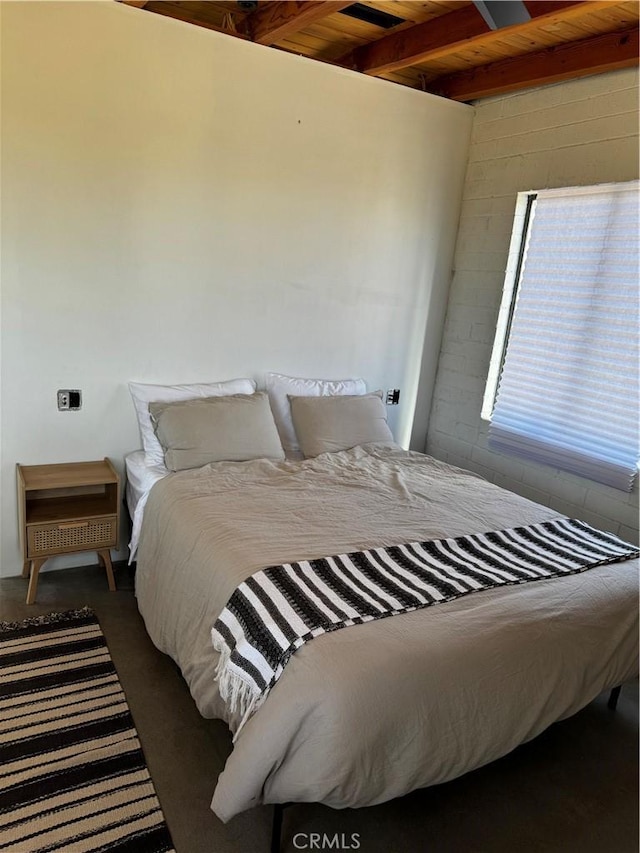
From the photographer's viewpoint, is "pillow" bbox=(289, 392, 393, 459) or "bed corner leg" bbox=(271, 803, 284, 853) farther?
"pillow" bbox=(289, 392, 393, 459)

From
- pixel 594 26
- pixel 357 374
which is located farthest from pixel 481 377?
pixel 594 26

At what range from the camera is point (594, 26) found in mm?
2633

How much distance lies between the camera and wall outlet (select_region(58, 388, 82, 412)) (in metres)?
2.66

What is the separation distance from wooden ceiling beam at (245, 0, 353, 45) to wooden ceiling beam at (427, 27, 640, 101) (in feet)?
3.78

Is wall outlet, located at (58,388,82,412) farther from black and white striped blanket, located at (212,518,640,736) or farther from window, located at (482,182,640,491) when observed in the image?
window, located at (482,182,640,491)

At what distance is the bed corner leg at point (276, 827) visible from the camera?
1510mm

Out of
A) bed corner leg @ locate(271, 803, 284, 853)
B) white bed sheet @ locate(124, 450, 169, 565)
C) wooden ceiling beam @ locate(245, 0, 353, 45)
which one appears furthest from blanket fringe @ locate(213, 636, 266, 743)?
wooden ceiling beam @ locate(245, 0, 353, 45)

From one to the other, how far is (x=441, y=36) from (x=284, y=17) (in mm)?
730

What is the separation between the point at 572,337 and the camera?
305cm

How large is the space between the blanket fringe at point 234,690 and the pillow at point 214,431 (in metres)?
1.02

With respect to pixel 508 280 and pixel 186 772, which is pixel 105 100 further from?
pixel 186 772

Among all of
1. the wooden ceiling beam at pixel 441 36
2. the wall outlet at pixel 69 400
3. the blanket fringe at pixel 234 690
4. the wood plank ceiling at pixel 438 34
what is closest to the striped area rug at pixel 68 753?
the blanket fringe at pixel 234 690

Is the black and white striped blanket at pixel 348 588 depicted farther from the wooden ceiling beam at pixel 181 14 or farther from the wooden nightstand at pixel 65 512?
the wooden ceiling beam at pixel 181 14

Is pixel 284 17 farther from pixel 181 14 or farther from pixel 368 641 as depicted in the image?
pixel 368 641
